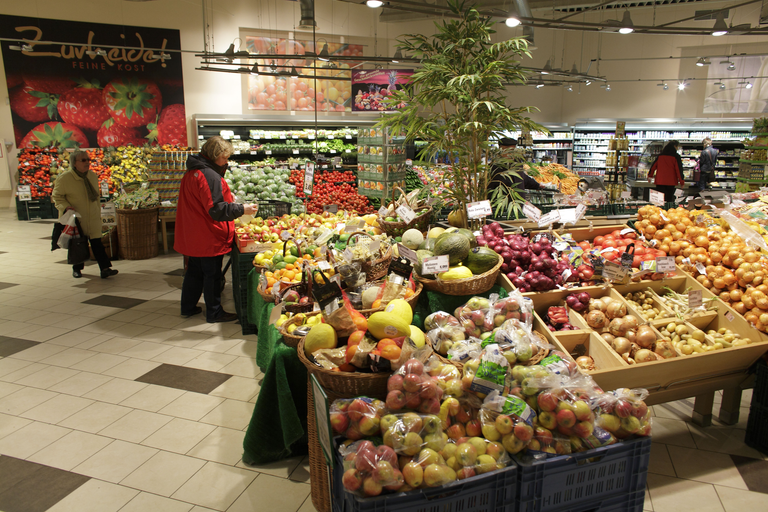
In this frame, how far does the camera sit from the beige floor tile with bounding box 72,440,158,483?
2.58 m

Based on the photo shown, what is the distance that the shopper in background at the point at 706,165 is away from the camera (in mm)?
11109

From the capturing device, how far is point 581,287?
289cm

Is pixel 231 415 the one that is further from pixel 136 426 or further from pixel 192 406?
pixel 136 426

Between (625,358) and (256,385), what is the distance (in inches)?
94.6

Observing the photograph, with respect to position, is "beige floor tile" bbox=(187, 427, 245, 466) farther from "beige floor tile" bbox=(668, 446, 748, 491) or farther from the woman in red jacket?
the woman in red jacket

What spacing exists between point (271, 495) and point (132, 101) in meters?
11.8

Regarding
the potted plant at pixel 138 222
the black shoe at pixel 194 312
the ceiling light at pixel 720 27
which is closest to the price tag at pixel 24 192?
the potted plant at pixel 138 222

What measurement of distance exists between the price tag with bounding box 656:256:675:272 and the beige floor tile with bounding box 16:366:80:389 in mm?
4196

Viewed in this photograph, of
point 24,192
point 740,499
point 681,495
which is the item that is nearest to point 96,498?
point 681,495

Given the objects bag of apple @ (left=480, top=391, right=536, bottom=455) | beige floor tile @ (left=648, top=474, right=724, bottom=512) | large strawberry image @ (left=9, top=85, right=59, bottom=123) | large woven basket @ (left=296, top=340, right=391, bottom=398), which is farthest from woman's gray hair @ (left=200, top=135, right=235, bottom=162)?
large strawberry image @ (left=9, top=85, right=59, bottom=123)

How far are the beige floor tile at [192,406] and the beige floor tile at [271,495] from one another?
2.76 ft

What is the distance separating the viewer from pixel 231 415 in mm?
3139

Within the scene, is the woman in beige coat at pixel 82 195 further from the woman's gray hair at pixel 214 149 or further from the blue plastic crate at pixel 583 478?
the blue plastic crate at pixel 583 478

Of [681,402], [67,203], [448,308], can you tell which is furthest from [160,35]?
[681,402]
